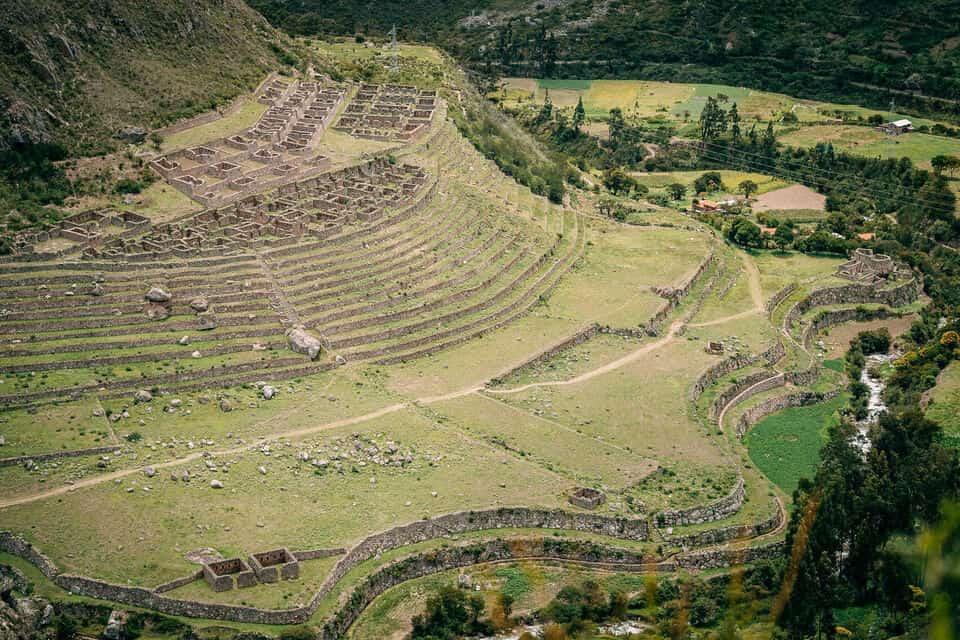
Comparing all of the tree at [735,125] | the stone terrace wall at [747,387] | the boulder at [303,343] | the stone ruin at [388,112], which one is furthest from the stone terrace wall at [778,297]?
the tree at [735,125]

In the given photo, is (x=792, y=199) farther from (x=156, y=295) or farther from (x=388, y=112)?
(x=156, y=295)

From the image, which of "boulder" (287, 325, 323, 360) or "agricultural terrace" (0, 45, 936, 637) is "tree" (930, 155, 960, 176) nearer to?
"agricultural terrace" (0, 45, 936, 637)

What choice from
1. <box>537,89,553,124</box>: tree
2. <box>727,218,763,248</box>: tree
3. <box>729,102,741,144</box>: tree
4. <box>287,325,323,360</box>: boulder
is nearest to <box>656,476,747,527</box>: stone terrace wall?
<box>287,325,323,360</box>: boulder

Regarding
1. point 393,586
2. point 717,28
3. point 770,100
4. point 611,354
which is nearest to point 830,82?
point 770,100

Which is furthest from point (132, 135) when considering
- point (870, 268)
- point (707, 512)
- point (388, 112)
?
point (870, 268)

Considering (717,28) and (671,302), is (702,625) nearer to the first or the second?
(671,302)

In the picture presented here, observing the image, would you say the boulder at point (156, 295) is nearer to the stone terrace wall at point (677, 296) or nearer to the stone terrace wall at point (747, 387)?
the stone terrace wall at point (677, 296)
